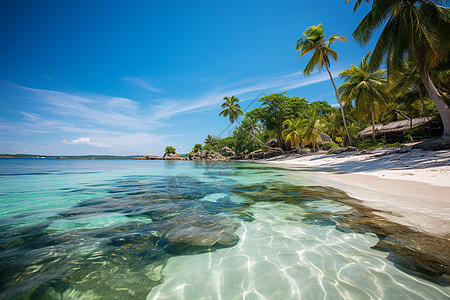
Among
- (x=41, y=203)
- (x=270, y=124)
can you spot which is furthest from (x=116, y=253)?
(x=270, y=124)

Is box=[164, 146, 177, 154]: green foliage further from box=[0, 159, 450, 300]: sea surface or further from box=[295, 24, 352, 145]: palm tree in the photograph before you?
box=[0, 159, 450, 300]: sea surface

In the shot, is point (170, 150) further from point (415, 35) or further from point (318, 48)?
point (415, 35)

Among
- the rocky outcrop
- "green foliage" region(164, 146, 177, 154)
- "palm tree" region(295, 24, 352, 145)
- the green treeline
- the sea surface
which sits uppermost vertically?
"palm tree" region(295, 24, 352, 145)

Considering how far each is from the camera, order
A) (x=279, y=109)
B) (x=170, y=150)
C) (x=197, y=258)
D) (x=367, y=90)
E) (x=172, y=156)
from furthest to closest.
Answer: (x=170, y=150), (x=172, y=156), (x=279, y=109), (x=367, y=90), (x=197, y=258)

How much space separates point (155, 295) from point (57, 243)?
191cm

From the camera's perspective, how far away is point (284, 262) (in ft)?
6.73

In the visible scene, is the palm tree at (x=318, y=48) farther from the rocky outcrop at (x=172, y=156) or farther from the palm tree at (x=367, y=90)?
the rocky outcrop at (x=172, y=156)

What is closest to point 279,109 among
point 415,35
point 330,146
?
point 330,146

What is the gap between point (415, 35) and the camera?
1001 cm

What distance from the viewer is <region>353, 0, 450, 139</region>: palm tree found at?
9.70 meters

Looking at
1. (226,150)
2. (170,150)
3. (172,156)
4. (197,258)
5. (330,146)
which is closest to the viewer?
(197,258)

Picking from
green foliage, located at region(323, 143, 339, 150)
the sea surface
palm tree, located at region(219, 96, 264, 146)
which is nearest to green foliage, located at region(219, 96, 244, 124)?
palm tree, located at region(219, 96, 264, 146)

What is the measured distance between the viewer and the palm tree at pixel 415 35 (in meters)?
9.70

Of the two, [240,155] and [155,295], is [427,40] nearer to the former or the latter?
[155,295]
